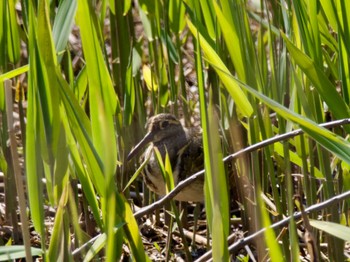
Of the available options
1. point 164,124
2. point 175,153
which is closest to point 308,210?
point 164,124

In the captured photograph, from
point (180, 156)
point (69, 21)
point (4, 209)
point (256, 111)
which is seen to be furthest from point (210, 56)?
point (4, 209)

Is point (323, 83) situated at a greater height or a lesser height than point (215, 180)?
greater

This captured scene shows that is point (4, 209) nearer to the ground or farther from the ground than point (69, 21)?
nearer to the ground

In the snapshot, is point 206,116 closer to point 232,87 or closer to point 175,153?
point 232,87

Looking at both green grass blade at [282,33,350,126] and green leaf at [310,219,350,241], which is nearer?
green leaf at [310,219,350,241]

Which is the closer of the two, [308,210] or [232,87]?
[308,210]

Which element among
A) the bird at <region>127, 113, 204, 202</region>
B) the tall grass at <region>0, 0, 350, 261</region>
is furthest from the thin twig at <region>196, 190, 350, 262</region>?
the bird at <region>127, 113, 204, 202</region>

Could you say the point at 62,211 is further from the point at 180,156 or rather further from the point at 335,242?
the point at 180,156

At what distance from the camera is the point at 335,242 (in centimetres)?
204

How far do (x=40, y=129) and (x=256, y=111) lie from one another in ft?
1.87

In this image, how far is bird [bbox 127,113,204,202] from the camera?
9.53ft

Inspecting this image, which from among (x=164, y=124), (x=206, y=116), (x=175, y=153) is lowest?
(x=175, y=153)

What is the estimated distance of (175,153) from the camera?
3172 mm

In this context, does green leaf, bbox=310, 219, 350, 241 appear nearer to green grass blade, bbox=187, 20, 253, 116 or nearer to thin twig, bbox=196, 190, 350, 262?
thin twig, bbox=196, 190, 350, 262
